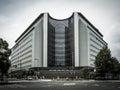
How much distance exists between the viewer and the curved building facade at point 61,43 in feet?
445

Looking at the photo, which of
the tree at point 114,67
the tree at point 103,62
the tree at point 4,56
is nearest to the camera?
the tree at point 4,56

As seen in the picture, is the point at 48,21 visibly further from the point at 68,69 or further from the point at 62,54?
the point at 68,69

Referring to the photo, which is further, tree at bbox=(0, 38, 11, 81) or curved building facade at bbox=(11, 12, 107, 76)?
curved building facade at bbox=(11, 12, 107, 76)

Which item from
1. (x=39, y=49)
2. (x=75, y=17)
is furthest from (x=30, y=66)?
(x=75, y=17)

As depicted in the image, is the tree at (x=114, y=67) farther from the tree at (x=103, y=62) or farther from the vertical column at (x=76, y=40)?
the vertical column at (x=76, y=40)

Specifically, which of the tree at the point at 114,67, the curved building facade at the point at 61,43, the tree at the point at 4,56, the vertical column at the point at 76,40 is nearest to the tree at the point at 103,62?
the tree at the point at 114,67

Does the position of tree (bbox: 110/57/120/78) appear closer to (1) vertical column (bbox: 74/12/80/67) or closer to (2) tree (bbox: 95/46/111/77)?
(2) tree (bbox: 95/46/111/77)

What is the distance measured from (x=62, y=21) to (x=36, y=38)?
61.0 feet

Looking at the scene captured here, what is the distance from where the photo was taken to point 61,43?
146 m

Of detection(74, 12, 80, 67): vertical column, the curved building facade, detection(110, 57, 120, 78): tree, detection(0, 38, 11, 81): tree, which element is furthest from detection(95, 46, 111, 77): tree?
detection(0, 38, 11, 81): tree

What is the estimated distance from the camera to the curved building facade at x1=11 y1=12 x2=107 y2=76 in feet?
445

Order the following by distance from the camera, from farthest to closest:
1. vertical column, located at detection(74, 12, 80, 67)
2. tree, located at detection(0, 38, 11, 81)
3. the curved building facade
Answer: the curved building facade
vertical column, located at detection(74, 12, 80, 67)
tree, located at detection(0, 38, 11, 81)

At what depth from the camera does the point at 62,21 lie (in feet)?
479

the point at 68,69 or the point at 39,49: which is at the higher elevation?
the point at 39,49
